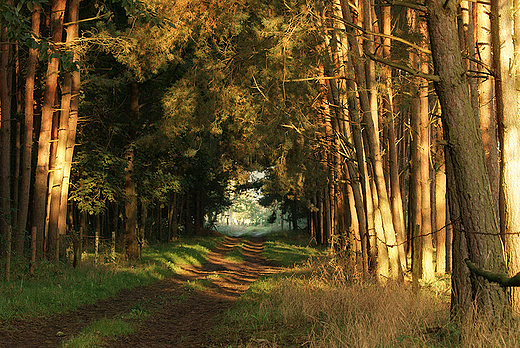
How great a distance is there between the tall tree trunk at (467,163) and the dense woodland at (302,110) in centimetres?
Result: 2

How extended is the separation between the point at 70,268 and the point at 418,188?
11.0 meters

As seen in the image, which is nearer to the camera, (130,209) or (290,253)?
(130,209)

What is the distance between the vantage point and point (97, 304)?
1146 cm

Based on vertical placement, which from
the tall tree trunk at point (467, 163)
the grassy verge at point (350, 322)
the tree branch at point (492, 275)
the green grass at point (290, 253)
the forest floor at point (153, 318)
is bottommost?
the green grass at point (290, 253)

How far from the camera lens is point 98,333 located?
26.2ft

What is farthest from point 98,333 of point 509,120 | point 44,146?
point 44,146

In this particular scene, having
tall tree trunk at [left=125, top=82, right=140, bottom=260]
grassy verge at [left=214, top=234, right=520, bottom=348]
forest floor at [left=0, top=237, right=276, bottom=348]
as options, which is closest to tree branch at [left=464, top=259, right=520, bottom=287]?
grassy verge at [left=214, top=234, right=520, bottom=348]

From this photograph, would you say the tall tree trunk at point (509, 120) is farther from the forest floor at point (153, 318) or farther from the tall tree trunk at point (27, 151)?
the tall tree trunk at point (27, 151)

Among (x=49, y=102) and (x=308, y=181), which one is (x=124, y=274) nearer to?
(x=49, y=102)

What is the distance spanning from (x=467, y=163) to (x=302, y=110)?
952 cm

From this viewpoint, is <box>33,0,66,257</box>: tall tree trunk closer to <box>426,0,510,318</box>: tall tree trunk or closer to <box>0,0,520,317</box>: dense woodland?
<box>0,0,520,317</box>: dense woodland

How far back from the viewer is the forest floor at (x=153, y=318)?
7949mm

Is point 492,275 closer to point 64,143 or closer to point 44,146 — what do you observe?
point 44,146

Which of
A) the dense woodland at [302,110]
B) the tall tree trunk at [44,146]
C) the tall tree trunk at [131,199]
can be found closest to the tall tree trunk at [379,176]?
the dense woodland at [302,110]
